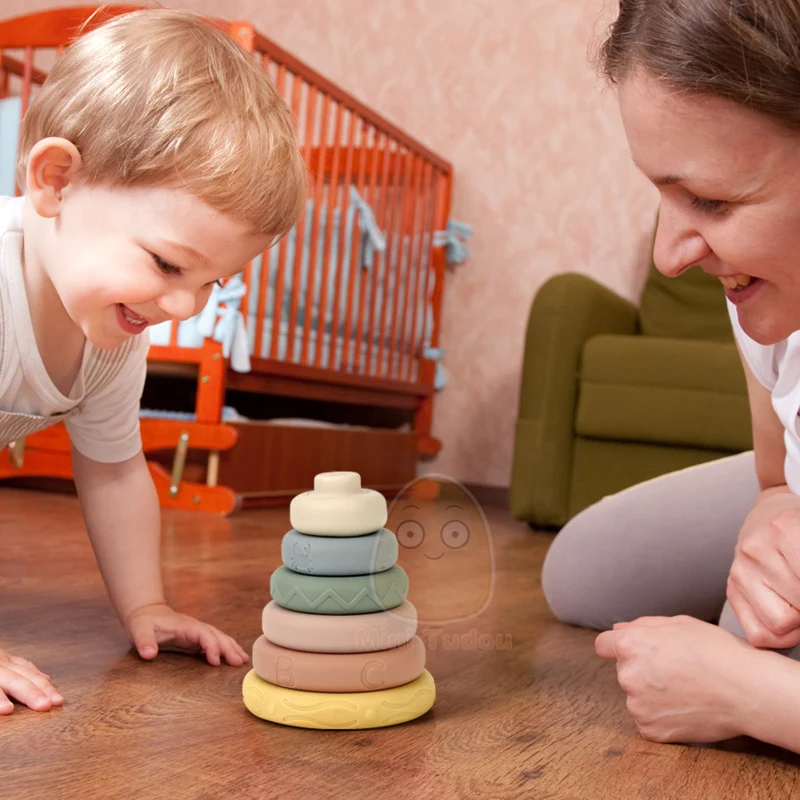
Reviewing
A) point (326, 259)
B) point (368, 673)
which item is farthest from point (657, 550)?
point (326, 259)

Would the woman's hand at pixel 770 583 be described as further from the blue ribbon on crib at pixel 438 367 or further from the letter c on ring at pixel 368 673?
the blue ribbon on crib at pixel 438 367

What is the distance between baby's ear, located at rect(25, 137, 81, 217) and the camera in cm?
74

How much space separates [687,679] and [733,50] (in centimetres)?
45

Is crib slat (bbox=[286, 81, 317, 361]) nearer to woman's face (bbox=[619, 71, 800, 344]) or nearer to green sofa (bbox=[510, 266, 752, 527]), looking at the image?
green sofa (bbox=[510, 266, 752, 527])

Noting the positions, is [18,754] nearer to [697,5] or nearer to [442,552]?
[442,552]

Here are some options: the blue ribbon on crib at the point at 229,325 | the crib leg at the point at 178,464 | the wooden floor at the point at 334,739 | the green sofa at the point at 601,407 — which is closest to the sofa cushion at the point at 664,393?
the green sofa at the point at 601,407

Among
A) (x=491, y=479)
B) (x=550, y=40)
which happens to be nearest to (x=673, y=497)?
(x=491, y=479)

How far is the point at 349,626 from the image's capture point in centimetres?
73

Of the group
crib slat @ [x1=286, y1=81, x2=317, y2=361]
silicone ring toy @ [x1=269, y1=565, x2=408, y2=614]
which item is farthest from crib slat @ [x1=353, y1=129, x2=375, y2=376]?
silicone ring toy @ [x1=269, y1=565, x2=408, y2=614]

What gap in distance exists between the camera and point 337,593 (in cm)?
73

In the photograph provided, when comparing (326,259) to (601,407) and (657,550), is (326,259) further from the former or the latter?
(657,550)

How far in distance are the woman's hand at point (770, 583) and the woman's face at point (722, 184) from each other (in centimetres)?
18

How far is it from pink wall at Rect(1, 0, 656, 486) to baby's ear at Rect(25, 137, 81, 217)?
249 centimetres

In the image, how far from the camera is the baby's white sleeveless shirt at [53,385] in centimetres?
83
